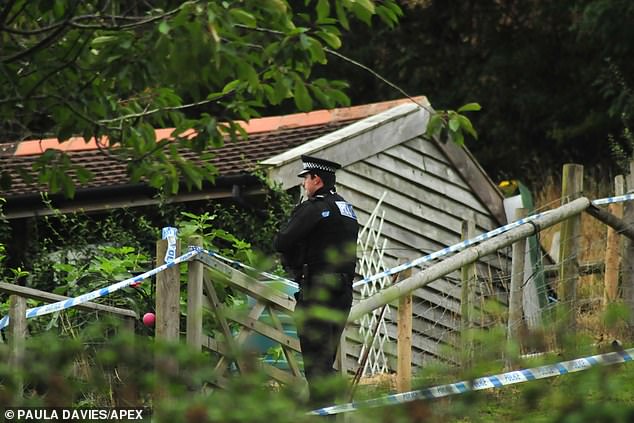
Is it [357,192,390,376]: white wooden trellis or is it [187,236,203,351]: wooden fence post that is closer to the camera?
[187,236,203,351]: wooden fence post

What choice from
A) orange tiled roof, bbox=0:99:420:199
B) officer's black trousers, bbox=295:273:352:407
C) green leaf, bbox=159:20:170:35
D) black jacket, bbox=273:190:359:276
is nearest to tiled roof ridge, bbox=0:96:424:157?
orange tiled roof, bbox=0:99:420:199

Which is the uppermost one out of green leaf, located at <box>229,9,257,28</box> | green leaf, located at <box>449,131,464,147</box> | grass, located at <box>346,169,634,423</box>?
green leaf, located at <box>229,9,257,28</box>

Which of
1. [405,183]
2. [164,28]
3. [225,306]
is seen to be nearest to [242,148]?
[405,183]

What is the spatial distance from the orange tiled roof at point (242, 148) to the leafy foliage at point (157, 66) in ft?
20.6

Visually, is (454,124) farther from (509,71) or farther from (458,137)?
(509,71)

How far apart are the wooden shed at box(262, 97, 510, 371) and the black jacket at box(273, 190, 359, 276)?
352 centimetres

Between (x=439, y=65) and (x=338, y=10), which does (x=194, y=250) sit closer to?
(x=338, y=10)

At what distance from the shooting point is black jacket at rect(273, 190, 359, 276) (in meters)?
7.82

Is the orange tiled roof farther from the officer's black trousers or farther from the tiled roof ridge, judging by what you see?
the officer's black trousers

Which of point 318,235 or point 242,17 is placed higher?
point 318,235

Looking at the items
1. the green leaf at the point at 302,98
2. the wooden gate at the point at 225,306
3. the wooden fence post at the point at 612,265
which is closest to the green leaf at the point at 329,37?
the green leaf at the point at 302,98

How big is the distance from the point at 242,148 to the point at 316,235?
5438 millimetres

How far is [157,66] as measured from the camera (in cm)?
517

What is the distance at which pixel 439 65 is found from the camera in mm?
24203
